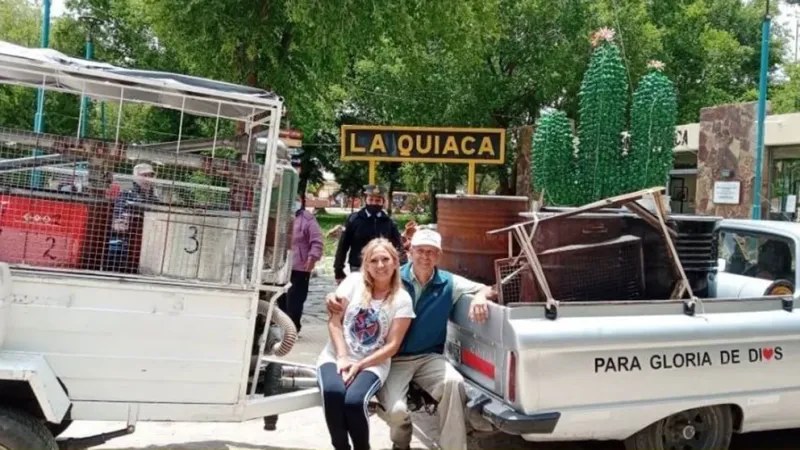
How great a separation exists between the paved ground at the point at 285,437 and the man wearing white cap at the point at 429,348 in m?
0.51

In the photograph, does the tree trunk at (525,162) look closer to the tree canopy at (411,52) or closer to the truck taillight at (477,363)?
the tree canopy at (411,52)

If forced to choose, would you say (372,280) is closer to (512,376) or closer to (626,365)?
(512,376)

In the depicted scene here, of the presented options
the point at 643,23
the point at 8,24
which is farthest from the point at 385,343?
the point at 8,24

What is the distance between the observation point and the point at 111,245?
3539 mm

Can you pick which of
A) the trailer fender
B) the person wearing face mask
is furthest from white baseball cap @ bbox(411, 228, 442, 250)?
the person wearing face mask

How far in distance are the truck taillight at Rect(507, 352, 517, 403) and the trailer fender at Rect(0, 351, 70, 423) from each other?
2176 mm

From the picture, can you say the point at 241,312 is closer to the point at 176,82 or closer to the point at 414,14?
the point at 176,82

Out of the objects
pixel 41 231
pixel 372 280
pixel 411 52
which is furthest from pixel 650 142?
pixel 41 231

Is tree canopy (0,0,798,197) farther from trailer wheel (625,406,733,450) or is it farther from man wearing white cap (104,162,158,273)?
trailer wheel (625,406,733,450)

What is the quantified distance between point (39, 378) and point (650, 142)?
8.62 metres

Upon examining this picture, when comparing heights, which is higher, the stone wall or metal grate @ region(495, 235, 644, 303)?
the stone wall

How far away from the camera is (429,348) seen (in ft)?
14.1

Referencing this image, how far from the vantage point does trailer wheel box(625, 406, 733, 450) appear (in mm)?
4117

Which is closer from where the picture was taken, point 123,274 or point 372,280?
point 123,274
